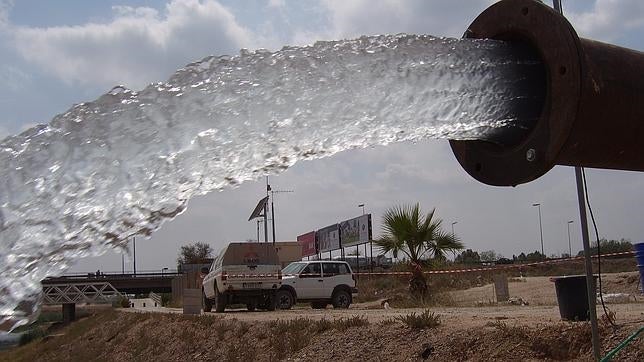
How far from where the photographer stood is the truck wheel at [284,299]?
23.2m

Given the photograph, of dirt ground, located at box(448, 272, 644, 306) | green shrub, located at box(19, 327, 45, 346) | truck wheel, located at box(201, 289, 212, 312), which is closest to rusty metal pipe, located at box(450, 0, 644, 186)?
dirt ground, located at box(448, 272, 644, 306)

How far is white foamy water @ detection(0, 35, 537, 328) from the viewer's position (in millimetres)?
2736

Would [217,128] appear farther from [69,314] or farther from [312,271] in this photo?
[69,314]

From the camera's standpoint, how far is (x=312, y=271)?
78.0 ft

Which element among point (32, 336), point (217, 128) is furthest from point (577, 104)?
point (32, 336)

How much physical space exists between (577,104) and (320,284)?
21.5 meters

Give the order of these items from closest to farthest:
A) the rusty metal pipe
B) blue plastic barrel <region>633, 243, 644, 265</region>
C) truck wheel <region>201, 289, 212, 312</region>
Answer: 1. the rusty metal pipe
2. blue plastic barrel <region>633, 243, 644, 265</region>
3. truck wheel <region>201, 289, 212, 312</region>

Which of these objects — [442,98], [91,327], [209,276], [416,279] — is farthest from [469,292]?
[442,98]

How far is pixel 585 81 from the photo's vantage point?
254 cm

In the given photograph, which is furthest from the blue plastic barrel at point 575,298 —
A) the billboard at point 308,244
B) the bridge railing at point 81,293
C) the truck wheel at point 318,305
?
the billboard at point 308,244

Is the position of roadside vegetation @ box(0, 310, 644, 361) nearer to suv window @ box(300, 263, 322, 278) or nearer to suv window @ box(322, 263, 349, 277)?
suv window @ box(300, 263, 322, 278)

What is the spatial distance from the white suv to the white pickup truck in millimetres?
612

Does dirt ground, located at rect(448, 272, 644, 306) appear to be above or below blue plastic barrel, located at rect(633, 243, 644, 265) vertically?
below

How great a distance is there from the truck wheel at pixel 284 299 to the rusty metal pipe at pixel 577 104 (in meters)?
20.7
